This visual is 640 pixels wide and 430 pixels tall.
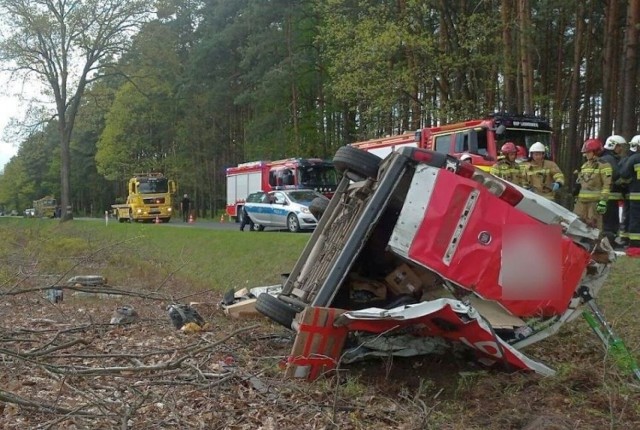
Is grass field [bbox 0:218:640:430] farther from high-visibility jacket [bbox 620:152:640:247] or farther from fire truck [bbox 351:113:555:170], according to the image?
fire truck [bbox 351:113:555:170]

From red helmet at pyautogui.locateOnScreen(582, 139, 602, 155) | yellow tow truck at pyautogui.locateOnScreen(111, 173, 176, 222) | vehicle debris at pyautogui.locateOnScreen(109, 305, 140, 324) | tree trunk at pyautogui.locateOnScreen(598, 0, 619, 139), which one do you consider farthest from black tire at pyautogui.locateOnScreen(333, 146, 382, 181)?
yellow tow truck at pyautogui.locateOnScreen(111, 173, 176, 222)

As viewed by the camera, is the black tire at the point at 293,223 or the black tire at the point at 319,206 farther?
the black tire at the point at 293,223

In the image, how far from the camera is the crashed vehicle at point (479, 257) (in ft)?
13.5

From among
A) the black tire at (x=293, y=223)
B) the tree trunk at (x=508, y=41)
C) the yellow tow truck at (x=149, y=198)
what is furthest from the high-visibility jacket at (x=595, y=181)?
the yellow tow truck at (x=149, y=198)

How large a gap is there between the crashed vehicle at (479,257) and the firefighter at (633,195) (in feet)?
14.3

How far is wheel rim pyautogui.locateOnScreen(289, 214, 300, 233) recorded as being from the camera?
57.4 ft

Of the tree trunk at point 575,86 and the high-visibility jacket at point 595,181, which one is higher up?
the tree trunk at point 575,86

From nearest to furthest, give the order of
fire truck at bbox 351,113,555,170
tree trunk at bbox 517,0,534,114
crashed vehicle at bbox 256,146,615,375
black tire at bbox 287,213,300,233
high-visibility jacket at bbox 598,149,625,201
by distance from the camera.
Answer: crashed vehicle at bbox 256,146,615,375 → high-visibility jacket at bbox 598,149,625,201 → fire truck at bbox 351,113,555,170 → tree trunk at bbox 517,0,534,114 → black tire at bbox 287,213,300,233

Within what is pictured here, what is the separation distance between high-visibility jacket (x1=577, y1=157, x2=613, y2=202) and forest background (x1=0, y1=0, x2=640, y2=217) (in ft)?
23.2

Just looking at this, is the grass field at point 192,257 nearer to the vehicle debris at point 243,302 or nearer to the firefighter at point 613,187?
the vehicle debris at point 243,302

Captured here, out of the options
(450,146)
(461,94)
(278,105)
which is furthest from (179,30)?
(450,146)

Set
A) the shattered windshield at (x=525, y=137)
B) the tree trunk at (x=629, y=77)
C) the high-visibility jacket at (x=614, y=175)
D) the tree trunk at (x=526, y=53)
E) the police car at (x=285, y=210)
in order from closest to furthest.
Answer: the high-visibility jacket at (x=614, y=175), the shattered windshield at (x=525, y=137), the tree trunk at (x=629, y=77), the tree trunk at (x=526, y=53), the police car at (x=285, y=210)

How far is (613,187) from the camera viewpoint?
888 cm

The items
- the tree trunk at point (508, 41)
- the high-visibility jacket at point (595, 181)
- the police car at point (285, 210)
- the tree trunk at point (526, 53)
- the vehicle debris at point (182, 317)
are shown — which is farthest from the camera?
the tree trunk at point (508, 41)
